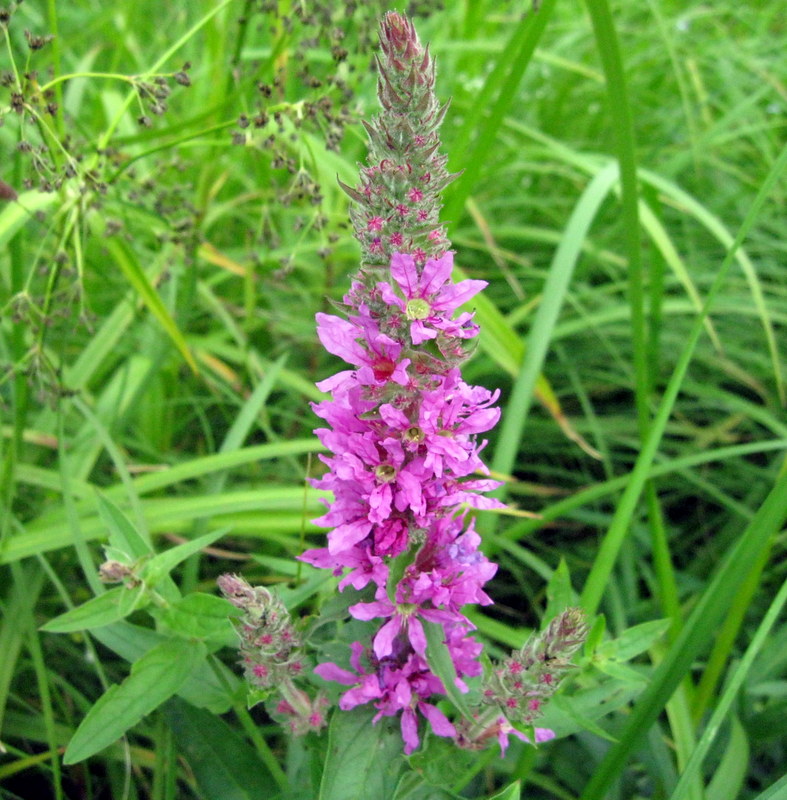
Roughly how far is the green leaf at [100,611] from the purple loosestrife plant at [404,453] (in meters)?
0.25

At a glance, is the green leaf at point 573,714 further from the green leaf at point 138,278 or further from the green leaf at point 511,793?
the green leaf at point 138,278

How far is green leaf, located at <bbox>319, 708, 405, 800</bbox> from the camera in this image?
1283 millimetres

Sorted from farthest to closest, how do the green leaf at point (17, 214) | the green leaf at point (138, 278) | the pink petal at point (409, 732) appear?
1. the green leaf at point (138, 278)
2. the green leaf at point (17, 214)
3. the pink petal at point (409, 732)

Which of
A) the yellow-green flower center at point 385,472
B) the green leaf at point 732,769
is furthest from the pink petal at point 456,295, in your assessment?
the green leaf at point 732,769

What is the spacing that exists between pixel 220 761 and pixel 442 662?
0.66 meters

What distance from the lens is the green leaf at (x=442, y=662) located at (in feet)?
4.04

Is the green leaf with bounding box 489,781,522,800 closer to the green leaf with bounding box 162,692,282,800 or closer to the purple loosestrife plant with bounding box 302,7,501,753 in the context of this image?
the purple loosestrife plant with bounding box 302,7,501,753

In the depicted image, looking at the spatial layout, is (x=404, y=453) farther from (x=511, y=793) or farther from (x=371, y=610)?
(x=511, y=793)

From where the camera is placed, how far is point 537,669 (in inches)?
51.3

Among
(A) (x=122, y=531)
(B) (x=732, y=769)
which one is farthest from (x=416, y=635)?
(B) (x=732, y=769)

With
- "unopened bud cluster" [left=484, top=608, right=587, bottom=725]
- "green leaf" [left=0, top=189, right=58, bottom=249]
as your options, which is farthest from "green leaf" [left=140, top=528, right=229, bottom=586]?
"green leaf" [left=0, top=189, right=58, bottom=249]

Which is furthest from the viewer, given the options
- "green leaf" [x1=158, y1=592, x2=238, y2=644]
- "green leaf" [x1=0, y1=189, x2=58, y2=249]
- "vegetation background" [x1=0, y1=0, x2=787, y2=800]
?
"green leaf" [x1=0, y1=189, x2=58, y2=249]

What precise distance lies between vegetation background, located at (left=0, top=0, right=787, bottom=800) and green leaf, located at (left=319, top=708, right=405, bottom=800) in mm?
81

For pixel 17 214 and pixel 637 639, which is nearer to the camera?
pixel 637 639
